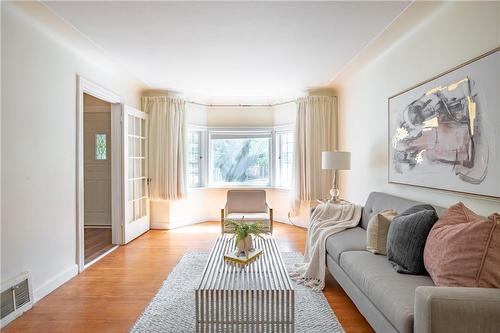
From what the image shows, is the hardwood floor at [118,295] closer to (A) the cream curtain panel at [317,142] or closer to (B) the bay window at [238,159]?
(A) the cream curtain panel at [317,142]

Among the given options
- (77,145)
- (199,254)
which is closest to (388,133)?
(199,254)

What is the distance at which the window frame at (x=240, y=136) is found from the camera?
19.5ft

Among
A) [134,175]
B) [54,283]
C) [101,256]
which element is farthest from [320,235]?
[134,175]

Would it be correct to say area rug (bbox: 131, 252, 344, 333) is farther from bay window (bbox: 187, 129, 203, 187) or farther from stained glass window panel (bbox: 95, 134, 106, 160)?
stained glass window panel (bbox: 95, 134, 106, 160)

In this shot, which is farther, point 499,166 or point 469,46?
point 469,46

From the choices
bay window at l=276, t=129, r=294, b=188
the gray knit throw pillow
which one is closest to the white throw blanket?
the gray knit throw pillow

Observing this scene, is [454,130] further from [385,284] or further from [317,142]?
[317,142]

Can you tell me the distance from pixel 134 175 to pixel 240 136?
2.25 metres

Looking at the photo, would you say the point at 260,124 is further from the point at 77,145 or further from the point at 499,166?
the point at 499,166

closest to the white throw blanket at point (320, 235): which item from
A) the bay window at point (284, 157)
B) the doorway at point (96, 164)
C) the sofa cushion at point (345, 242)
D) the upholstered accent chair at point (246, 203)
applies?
the sofa cushion at point (345, 242)

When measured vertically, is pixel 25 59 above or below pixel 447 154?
above

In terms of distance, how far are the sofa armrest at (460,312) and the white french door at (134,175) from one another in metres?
3.97

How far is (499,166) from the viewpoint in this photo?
6.35 feet

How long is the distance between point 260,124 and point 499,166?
14.3ft
